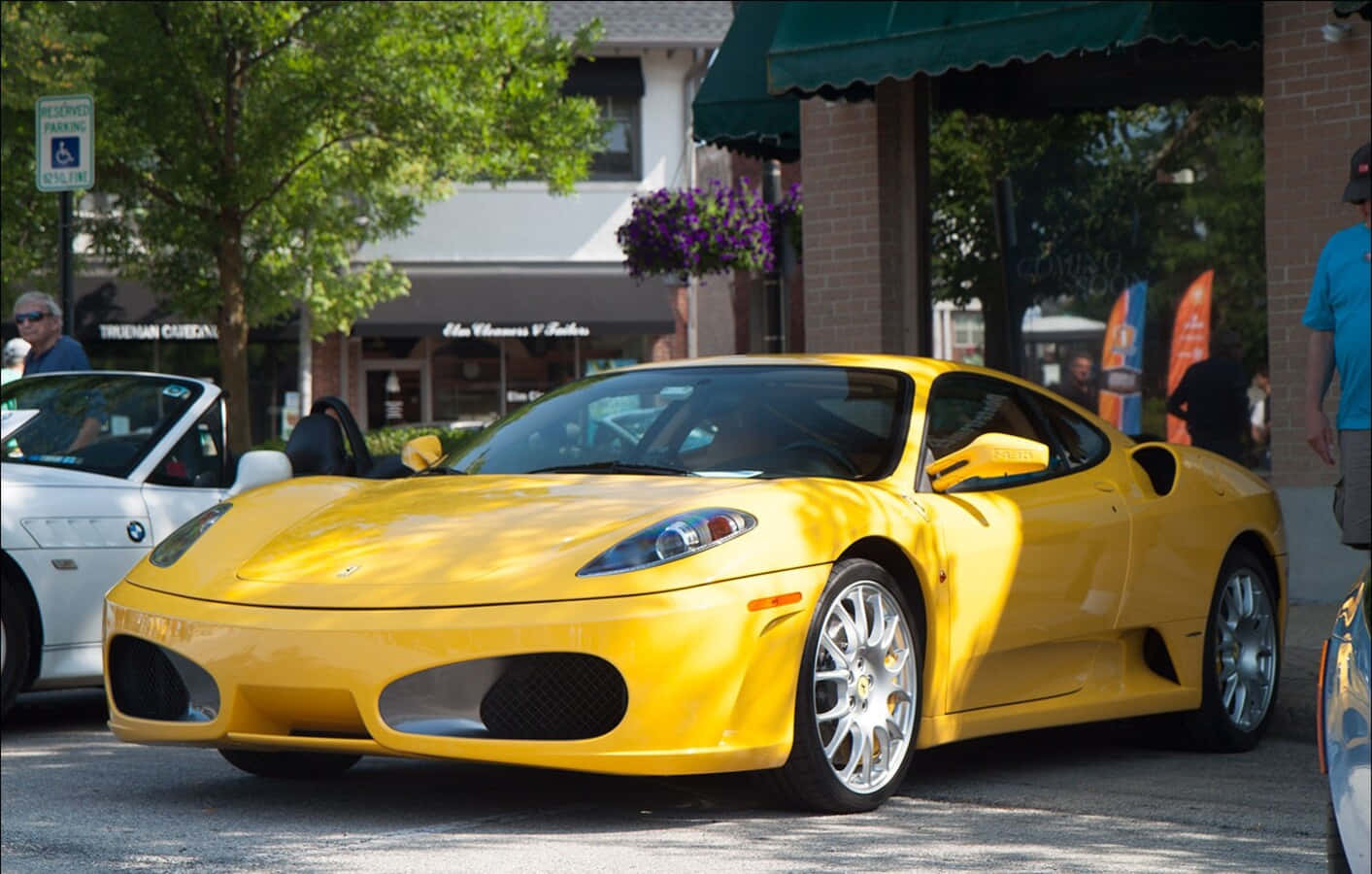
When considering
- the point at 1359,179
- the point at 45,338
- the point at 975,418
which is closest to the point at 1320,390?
the point at 1359,179

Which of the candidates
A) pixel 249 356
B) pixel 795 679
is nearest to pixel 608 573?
pixel 795 679

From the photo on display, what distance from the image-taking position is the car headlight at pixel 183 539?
19.4ft

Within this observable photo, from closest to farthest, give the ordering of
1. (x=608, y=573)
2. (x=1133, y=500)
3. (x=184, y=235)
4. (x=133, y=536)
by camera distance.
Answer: (x=608, y=573) < (x=1133, y=500) < (x=133, y=536) < (x=184, y=235)

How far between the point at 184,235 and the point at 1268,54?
16.4 meters

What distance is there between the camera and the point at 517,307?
3266 centimetres

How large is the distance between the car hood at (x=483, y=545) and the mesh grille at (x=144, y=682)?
18 cm

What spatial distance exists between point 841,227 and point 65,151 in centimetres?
497

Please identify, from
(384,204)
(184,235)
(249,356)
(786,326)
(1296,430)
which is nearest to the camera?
(1296,430)

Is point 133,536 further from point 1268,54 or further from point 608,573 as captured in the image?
point 1268,54

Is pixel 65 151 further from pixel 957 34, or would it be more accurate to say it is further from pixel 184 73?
pixel 184 73

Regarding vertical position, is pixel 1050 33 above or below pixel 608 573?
above

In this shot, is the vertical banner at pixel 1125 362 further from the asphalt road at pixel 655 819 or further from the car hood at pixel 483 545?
the car hood at pixel 483 545

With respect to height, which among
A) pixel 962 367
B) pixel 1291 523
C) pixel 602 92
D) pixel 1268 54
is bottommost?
pixel 1291 523

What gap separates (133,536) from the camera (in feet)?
25.8
